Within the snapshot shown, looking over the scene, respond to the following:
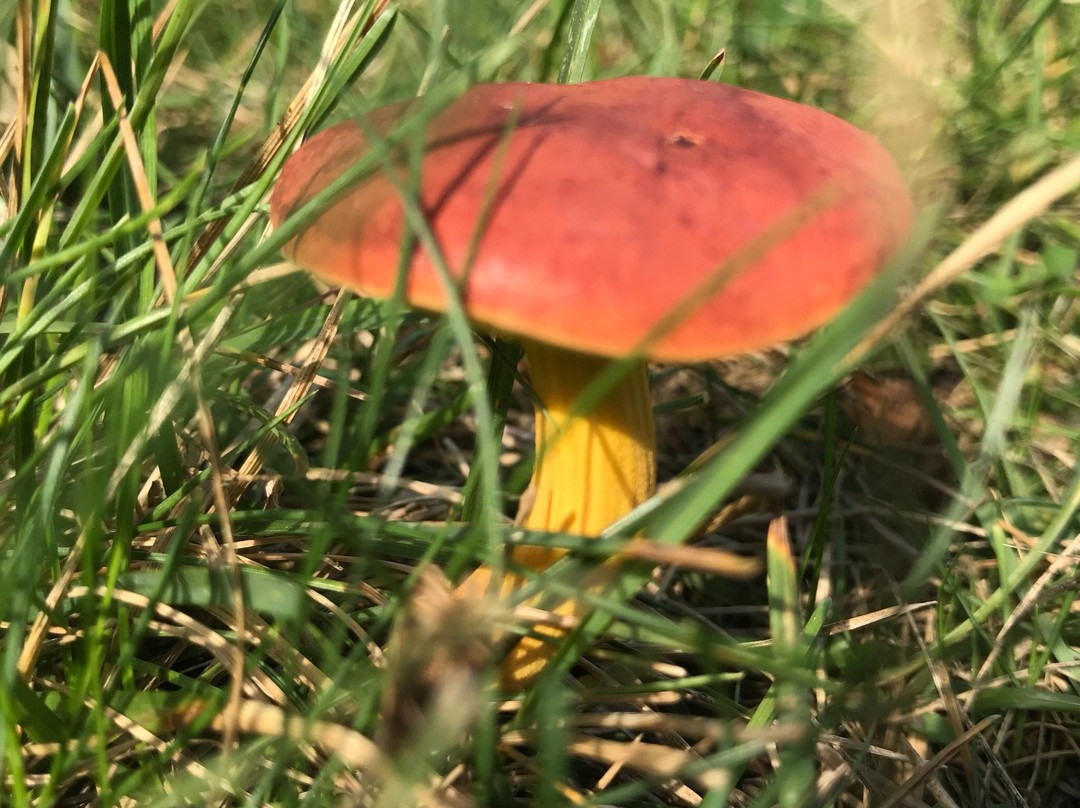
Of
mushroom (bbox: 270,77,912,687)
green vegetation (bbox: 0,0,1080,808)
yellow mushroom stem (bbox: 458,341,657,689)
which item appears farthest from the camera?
yellow mushroom stem (bbox: 458,341,657,689)

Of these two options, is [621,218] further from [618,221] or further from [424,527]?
[424,527]

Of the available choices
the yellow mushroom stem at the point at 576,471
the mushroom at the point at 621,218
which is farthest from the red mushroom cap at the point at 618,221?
the yellow mushroom stem at the point at 576,471

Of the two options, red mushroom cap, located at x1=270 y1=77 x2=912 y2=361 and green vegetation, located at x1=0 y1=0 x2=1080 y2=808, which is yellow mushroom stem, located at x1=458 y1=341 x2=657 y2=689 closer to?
green vegetation, located at x1=0 y1=0 x2=1080 y2=808

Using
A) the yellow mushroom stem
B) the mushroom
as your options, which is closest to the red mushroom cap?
the mushroom

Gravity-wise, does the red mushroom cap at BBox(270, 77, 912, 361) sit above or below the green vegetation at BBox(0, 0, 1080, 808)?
above

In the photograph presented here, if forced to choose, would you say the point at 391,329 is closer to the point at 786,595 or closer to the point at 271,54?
the point at 786,595

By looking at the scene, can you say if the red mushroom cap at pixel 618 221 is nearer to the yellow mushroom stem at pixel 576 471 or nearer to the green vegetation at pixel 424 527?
the green vegetation at pixel 424 527

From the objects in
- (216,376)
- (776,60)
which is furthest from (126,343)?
(776,60)
